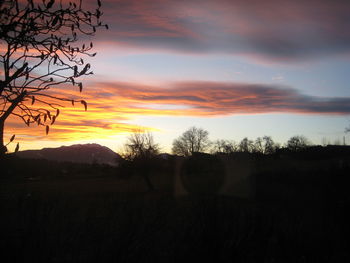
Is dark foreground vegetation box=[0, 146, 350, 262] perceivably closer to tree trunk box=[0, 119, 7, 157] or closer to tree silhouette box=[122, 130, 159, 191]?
tree trunk box=[0, 119, 7, 157]

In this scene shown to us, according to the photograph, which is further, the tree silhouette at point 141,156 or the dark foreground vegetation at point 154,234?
the tree silhouette at point 141,156

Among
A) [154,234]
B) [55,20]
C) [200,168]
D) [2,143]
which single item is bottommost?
[154,234]

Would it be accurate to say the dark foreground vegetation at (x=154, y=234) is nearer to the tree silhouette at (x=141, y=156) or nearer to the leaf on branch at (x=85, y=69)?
the leaf on branch at (x=85, y=69)

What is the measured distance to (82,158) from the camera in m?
179

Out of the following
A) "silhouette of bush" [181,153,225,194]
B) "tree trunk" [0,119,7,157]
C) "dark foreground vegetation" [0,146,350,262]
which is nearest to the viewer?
"tree trunk" [0,119,7,157]

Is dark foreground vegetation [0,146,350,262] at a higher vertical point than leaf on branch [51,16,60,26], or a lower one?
lower

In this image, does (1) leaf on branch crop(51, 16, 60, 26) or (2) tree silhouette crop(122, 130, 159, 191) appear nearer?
(1) leaf on branch crop(51, 16, 60, 26)

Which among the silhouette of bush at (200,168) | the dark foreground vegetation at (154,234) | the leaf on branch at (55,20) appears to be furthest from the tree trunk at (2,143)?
the silhouette of bush at (200,168)

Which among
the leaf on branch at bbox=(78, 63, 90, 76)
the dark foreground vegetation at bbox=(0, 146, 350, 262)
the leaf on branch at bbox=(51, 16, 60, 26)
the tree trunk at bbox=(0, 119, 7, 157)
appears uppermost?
the leaf on branch at bbox=(51, 16, 60, 26)

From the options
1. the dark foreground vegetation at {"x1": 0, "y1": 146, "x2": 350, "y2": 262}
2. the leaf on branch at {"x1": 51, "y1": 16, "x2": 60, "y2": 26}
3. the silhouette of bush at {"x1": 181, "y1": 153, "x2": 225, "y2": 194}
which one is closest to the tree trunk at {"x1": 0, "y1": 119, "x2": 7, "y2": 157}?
the dark foreground vegetation at {"x1": 0, "y1": 146, "x2": 350, "y2": 262}

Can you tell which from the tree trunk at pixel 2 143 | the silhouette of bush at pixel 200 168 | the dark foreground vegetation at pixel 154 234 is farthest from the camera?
the silhouette of bush at pixel 200 168

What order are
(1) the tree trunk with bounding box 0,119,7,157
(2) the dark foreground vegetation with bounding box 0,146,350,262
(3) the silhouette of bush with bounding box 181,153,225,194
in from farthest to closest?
(3) the silhouette of bush with bounding box 181,153,225,194, (2) the dark foreground vegetation with bounding box 0,146,350,262, (1) the tree trunk with bounding box 0,119,7,157

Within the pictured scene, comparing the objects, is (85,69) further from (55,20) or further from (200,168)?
(200,168)

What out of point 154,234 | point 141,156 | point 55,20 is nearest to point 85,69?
point 55,20
